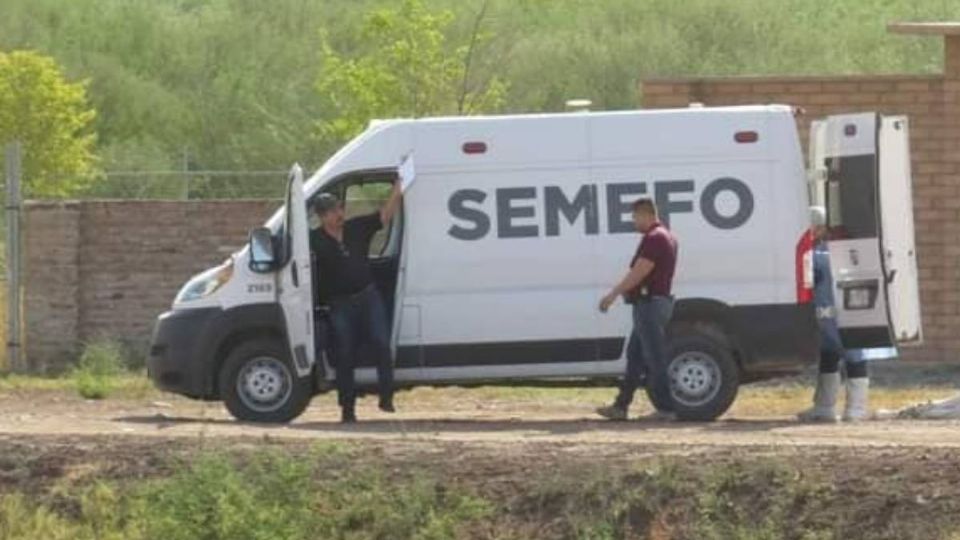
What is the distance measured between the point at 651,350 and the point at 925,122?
7.03m

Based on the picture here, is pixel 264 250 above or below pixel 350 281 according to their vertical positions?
above

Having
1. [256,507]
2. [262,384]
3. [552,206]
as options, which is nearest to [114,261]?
[262,384]

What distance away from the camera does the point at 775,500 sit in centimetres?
1366

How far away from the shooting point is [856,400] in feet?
60.8

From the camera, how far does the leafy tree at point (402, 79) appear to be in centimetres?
3209

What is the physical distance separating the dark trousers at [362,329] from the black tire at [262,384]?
1.43ft

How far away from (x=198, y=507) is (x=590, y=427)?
14.2 feet

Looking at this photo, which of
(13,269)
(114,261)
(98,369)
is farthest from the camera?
(114,261)

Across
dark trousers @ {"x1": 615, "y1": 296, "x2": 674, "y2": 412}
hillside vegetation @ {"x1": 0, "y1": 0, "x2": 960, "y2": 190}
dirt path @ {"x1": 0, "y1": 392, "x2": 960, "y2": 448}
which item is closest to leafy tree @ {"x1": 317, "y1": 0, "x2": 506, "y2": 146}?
hillside vegetation @ {"x1": 0, "y1": 0, "x2": 960, "y2": 190}

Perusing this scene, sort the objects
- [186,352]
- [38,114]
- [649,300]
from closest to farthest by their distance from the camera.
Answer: [649,300] < [186,352] < [38,114]

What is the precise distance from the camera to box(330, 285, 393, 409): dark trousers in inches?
700

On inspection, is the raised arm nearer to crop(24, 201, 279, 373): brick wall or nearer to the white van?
the white van

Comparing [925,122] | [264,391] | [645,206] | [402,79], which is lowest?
[264,391]

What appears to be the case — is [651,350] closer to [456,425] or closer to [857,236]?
[456,425]
